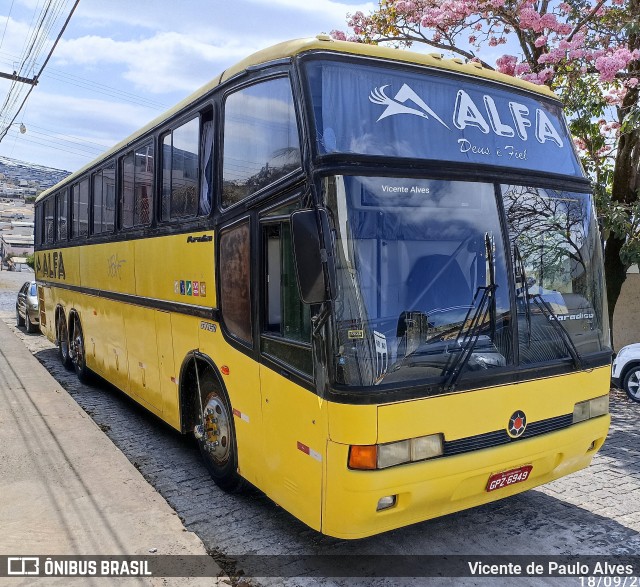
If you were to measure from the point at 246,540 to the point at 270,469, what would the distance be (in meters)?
0.64

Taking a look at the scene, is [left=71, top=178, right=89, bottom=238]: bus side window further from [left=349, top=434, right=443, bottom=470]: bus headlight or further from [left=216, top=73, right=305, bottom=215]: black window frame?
[left=349, top=434, right=443, bottom=470]: bus headlight

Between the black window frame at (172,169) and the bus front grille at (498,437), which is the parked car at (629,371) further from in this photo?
the black window frame at (172,169)

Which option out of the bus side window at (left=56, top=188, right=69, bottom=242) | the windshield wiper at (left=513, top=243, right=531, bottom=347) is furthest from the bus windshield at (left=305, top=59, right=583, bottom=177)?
the bus side window at (left=56, top=188, right=69, bottom=242)

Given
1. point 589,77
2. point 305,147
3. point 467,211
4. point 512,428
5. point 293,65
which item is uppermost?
point 589,77

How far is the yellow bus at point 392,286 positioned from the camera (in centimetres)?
350

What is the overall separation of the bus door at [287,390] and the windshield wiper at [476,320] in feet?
2.71

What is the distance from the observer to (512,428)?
3965 millimetres

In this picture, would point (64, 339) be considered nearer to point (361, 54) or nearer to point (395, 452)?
point (361, 54)

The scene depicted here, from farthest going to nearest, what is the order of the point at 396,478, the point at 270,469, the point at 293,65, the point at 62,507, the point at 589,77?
the point at 589,77 → the point at 62,507 → the point at 270,469 → the point at 293,65 → the point at 396,478

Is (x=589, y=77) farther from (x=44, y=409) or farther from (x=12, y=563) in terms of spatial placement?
(x=12, y=563)

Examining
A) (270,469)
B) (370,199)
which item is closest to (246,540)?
(270,469)

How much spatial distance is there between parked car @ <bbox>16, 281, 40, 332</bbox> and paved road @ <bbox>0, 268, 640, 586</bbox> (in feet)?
38.9

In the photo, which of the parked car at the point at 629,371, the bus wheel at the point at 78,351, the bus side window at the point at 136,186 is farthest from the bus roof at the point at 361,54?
the bus wheel at the point at 78,351

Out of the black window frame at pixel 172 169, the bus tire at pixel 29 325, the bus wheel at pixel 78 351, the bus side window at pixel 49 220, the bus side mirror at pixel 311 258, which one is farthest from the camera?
the bus tire at pixel 29 325
